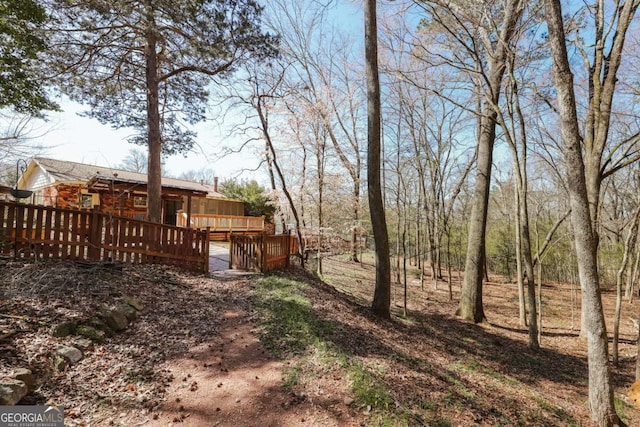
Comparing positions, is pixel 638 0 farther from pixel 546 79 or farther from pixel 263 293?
pixel 263 293

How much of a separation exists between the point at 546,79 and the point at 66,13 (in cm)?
1144

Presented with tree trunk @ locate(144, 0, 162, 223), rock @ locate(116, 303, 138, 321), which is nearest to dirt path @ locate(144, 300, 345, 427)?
rock @ locate(116, 303, 138, 321)

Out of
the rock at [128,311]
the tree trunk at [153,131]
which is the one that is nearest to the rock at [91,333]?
the rock at [128,311]

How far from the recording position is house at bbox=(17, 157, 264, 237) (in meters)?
11.1

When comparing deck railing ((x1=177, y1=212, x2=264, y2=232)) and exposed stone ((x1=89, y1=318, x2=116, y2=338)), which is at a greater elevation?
deck railing ((x1=177, y1=212, x2=264, y2=232))

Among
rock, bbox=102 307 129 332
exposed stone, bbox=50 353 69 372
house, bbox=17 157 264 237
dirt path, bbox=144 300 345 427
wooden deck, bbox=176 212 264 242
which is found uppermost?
house, bbox=17 157 264 237

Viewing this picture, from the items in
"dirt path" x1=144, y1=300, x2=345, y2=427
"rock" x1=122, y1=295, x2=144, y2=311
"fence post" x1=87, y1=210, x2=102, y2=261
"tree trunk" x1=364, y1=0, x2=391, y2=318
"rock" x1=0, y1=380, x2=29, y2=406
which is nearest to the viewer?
"rock" x1=0, y1=380, x2=29, y2=406

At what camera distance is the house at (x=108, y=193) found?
11055 millimetres

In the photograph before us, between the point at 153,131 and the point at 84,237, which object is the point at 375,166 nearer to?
the point at 84,237

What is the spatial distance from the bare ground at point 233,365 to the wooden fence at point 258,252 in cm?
146

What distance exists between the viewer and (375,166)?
5652mm

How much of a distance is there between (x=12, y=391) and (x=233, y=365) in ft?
5.61

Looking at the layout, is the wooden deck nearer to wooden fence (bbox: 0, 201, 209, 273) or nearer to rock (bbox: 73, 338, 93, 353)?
wooden fence (bbox: 0, 201, 209, 273)

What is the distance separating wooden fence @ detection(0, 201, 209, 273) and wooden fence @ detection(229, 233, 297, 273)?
4.75ft
